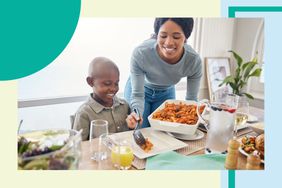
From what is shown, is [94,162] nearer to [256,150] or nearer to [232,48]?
[256,150]

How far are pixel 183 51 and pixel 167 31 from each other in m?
0.12

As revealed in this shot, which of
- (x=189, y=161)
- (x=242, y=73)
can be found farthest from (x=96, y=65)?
(x=242, y=73)

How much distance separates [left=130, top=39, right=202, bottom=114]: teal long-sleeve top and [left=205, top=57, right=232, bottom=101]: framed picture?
6cm

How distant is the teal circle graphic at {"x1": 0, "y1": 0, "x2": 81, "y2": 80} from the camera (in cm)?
69

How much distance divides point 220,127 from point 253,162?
0.12 meters

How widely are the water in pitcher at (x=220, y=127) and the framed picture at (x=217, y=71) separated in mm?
268

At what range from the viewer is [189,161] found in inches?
26.7

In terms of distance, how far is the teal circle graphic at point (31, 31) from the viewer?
0.69 m

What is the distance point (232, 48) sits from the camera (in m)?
1.03

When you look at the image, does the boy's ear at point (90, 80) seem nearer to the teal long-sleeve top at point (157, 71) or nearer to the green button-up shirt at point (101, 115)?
the green button-up shirt at point (101, 115)

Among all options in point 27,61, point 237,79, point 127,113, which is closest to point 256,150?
point 237,79

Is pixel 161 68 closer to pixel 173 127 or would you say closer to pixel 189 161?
pixel 173 127

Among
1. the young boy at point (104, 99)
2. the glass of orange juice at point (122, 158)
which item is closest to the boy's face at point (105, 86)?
the young boy at point (104, 99)

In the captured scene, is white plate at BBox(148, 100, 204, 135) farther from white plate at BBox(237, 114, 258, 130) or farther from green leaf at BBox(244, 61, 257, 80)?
green leaf at BBox(244, 61, 257, 80)
